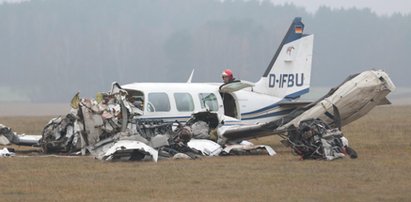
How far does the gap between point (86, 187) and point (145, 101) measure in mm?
7668

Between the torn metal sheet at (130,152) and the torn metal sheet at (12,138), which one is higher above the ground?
the torn metal sheet at (130,152)

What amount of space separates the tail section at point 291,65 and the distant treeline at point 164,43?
2580 inches

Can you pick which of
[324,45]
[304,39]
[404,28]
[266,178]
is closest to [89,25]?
[324,45]

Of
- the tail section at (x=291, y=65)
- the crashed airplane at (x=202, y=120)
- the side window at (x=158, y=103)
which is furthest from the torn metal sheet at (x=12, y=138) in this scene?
the tail section at (x=291, y=65)

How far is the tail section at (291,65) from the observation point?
26.5 meters

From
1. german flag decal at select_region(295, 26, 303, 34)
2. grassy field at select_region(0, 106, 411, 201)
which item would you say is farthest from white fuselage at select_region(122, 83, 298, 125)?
grassy field at select_region(0, 106, 411, 201)

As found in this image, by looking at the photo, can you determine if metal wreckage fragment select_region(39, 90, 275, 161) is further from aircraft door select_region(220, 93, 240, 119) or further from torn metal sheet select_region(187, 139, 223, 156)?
aircraft door select_region(220, 93, 240, 119)

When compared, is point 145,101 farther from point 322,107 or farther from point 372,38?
point 372,38

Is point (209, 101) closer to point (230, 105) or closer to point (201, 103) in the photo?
point (201, 103)

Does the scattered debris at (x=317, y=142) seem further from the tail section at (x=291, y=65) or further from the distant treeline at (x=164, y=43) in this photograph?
the distant treeline at (x=164, y=43)

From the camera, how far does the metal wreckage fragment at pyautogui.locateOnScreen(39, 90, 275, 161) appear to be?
71.0 feet

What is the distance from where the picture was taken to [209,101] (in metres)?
24.5

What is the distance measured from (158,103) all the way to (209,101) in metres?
1.68

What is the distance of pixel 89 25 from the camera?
10681 centimetres
